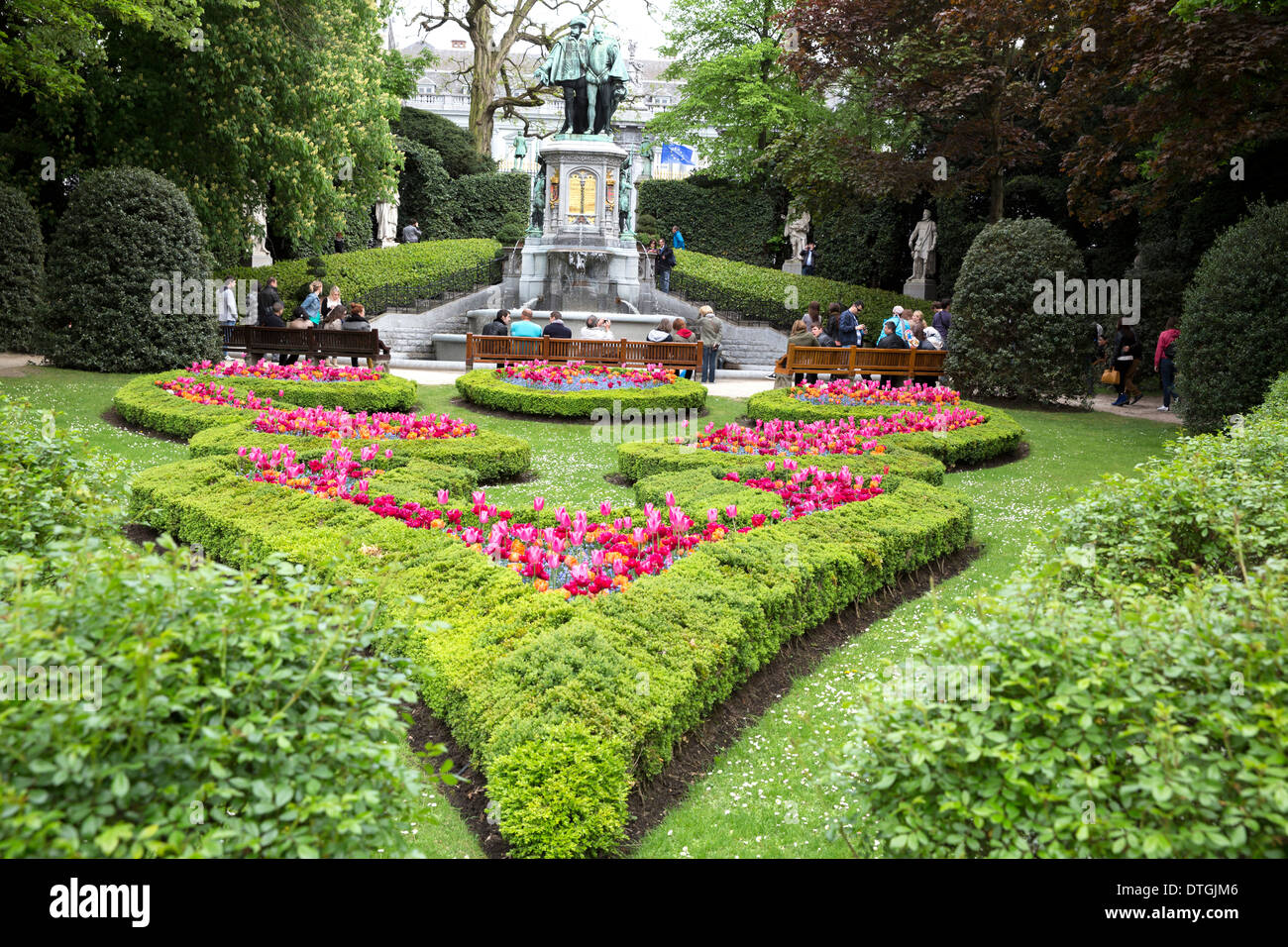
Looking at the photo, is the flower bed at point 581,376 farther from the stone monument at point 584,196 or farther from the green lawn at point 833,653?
the stone monument at point 584,196

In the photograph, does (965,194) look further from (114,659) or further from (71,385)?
(114,659)

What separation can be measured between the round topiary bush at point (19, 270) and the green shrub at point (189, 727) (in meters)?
19.7

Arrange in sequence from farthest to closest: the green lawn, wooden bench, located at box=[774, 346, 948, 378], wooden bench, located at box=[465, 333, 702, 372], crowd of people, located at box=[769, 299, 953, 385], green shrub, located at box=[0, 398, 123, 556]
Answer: wooden bench, located at box=[465, 333, 702, 372] < crowd of people, located at box=[769, 299, 953, 385] < wooden bench, located at box=[774, 346, 948, 378] < green shrub, located at box=[0, 398, 123, 556] < the green lawn

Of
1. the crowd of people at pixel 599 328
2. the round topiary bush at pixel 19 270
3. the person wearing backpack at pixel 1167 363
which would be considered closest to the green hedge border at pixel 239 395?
the crowd of people at pixel 599 328

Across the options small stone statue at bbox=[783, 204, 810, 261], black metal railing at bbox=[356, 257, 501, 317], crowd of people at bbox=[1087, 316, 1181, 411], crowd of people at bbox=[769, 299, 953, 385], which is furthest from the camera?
small stone statue at bbox=[783, 204, 810, 261]

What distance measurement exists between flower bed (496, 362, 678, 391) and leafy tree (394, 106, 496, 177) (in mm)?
22508

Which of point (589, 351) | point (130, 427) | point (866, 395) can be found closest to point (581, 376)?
point (589, 351)

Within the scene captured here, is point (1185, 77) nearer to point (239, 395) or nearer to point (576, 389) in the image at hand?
point (576, 389)

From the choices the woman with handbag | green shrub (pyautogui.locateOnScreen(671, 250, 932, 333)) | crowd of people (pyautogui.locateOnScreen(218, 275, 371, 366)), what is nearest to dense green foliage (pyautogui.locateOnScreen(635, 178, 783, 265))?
green shrub (pyautogui.locateOnScreen(671, 250, 932, 333))

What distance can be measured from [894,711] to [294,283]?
24.9 meters

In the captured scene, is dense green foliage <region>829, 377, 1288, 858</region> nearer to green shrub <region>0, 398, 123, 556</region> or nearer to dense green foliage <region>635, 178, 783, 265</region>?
green shrub <region>0, 398, 123, 556</region>

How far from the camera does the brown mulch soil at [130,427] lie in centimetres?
1163

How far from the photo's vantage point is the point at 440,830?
4102mm

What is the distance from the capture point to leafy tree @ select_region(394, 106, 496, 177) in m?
35.8
